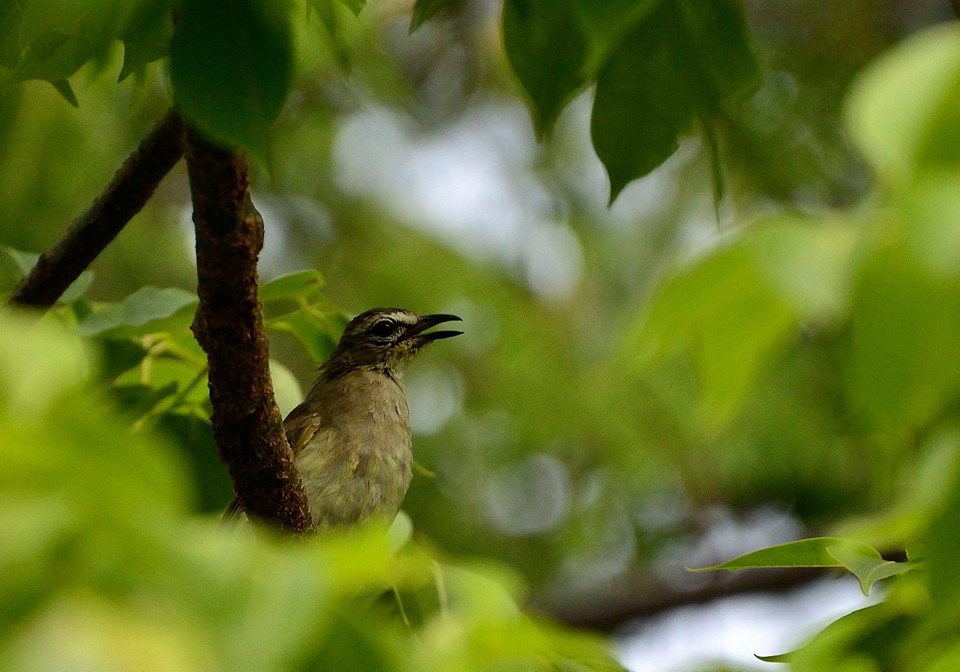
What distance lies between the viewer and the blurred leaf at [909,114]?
1506 mm

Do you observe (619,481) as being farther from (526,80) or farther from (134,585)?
(134,585)

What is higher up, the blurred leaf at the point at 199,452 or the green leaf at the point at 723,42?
the green leaf at the point at 723,42

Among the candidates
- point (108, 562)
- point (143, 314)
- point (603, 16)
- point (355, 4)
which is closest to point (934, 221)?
point (108, 562)

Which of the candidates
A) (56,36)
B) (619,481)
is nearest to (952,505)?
(56,36)

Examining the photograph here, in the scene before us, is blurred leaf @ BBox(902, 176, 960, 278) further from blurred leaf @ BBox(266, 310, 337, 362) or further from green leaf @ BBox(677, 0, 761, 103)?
blurred leaf @ BBox(266, 310, 337, 362)

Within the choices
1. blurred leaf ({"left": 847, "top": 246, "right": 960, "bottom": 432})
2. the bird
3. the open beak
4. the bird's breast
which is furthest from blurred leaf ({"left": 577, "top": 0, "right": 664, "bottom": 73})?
A: the open beak

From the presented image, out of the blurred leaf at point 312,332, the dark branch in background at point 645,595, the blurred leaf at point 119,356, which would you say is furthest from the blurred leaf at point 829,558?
the dark branch in background at point 645,595

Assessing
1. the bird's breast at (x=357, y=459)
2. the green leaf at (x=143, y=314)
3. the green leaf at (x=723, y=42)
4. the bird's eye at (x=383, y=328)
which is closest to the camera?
the green leaf at (x=723, y=42)

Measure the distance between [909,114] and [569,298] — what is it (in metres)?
9.58

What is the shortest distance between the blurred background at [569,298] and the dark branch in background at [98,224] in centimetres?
529

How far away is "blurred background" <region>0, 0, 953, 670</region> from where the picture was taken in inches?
397

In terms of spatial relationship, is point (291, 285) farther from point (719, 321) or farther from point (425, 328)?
point (425, 328)

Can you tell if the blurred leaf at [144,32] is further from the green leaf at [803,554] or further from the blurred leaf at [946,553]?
the blurred leaf at [946,553]

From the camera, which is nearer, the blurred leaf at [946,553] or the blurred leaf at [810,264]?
the blurred leaf at [810,264]
